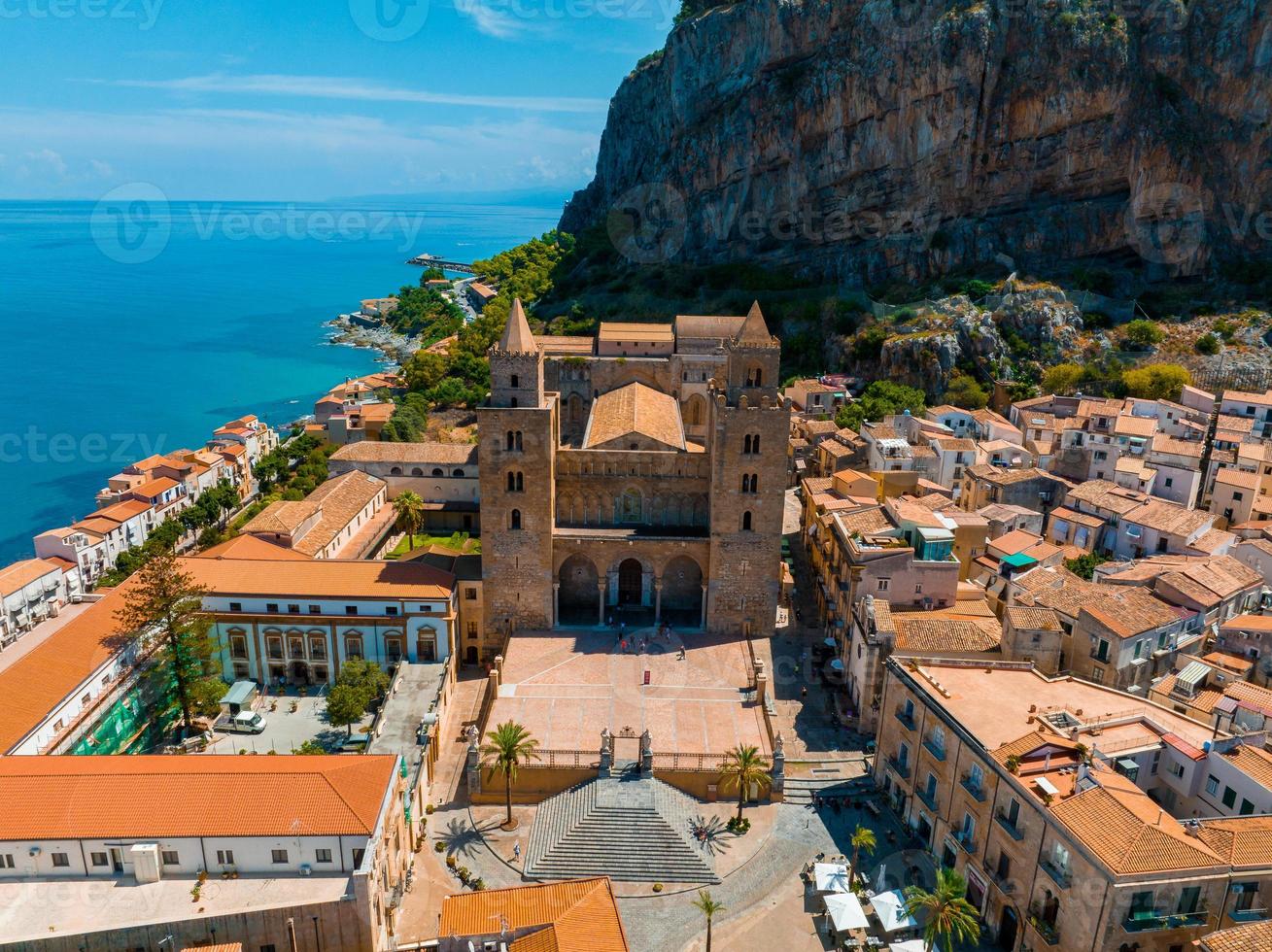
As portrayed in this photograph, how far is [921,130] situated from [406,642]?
72478mm

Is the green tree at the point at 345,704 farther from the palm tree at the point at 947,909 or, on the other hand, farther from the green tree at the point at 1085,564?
the green tree at the point at 1085,564

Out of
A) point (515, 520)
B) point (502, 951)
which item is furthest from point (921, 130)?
point (502, 951)

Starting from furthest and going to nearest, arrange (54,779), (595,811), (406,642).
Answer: (406,642) < (595,811) < (54,779)

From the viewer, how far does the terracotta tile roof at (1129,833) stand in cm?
2311

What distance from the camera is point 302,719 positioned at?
3812 centimetres

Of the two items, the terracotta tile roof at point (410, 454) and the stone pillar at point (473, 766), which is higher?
the terracotta tile roof at point (410, 454)

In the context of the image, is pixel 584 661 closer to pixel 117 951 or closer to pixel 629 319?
pixel 117 951

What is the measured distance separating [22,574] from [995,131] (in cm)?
8751

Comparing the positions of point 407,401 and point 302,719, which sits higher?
point 407,401

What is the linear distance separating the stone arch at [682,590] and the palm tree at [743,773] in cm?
1295

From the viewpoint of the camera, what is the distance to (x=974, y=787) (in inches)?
1111

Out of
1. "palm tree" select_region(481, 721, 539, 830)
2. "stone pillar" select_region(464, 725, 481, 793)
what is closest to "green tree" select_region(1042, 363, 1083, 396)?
"palm tree" select_region(481, 721, 539, 830)

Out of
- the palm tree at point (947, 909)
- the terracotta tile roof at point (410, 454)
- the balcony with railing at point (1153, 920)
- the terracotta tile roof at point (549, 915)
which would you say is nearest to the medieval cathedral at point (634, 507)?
the terracotta tile roof at point (410, 454)

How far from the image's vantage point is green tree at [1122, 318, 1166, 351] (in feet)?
247
